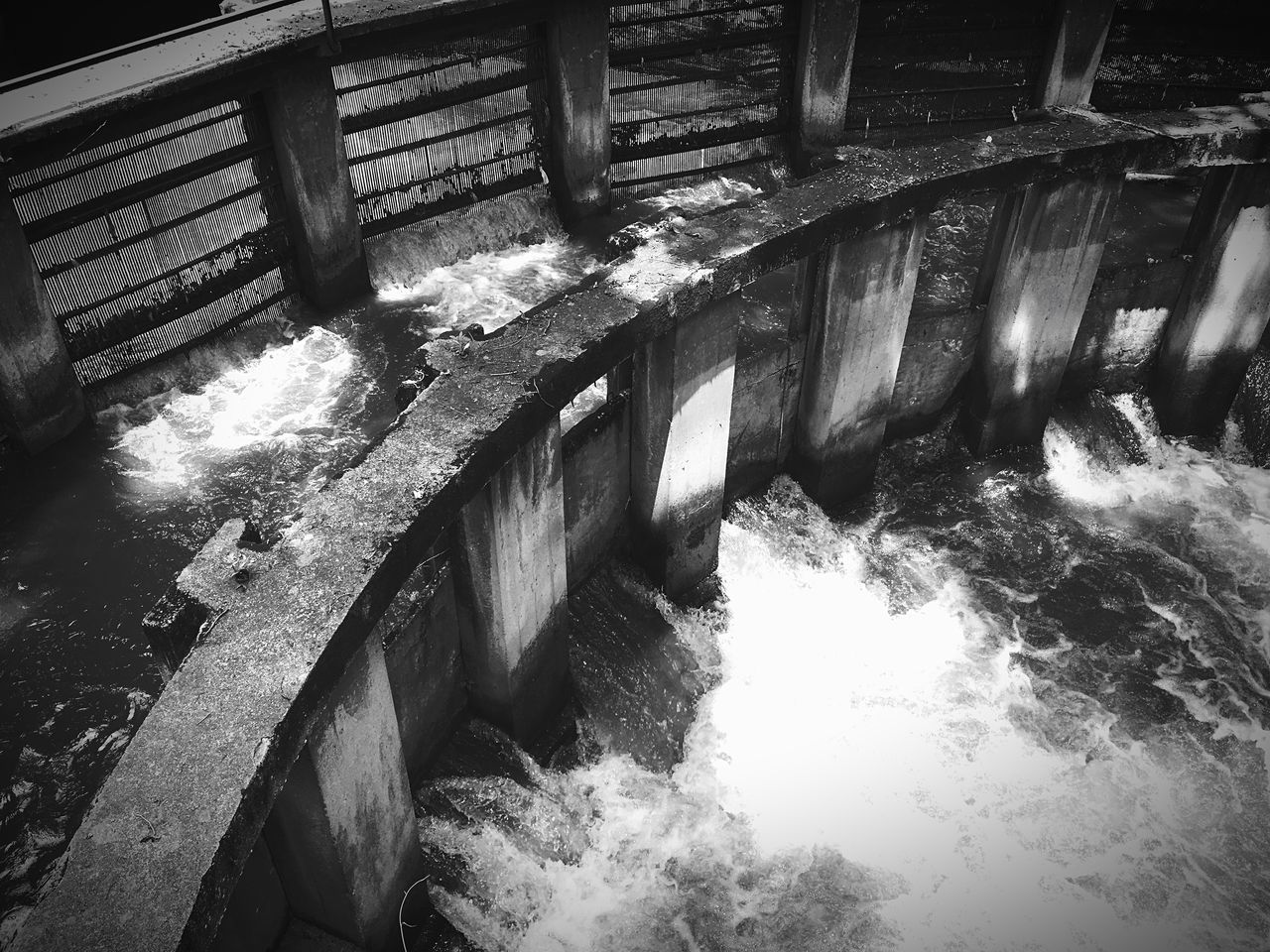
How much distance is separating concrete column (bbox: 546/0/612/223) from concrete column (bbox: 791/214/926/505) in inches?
179

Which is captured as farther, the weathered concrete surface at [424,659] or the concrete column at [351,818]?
the weathered concrete surface at [424,659]

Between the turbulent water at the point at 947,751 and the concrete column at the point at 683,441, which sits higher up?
the concrete column at the point at 683,441

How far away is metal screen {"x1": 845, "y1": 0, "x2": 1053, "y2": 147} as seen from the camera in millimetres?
12219

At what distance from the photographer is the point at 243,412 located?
8.93 m

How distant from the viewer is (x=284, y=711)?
147 inches

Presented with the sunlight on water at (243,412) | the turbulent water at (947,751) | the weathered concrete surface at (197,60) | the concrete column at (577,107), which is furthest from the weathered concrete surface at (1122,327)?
the sunlight on water at (243,412)

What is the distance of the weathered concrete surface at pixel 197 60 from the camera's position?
739cm

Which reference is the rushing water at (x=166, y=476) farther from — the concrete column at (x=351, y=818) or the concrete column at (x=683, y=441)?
the concrete column at (x=351, y=818)

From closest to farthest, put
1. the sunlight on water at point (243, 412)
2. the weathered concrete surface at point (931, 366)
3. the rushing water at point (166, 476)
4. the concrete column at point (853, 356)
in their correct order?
the rushing water at point (166, 476) < the concrete column at point (853, 356) < the sunlight on water at point (243, 412) < the weathered concrete surface at point (931, 366)

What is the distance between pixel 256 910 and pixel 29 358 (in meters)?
5.33

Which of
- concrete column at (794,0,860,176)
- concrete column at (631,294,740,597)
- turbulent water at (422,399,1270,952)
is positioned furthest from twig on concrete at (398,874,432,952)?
concrete column at (794,0,860,176)

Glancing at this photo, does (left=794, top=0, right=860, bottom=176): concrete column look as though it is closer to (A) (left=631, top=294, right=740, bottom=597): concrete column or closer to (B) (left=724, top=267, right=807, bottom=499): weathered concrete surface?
(B) (left=724, top=267, right=807, bottom=499): weathered concrete surface

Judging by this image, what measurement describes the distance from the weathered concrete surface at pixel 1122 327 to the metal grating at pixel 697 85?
195 inches

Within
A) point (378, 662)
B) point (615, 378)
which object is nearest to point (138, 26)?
point (615, 378)
